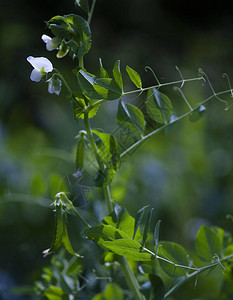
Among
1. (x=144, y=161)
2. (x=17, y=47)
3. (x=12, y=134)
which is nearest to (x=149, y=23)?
(x=17, y=47)

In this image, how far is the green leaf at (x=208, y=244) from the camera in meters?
0.48

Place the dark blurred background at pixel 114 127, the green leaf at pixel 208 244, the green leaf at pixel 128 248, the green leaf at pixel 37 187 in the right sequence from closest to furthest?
the green leaf at pixel 128 248 < the green leaf at pixel 208 244 < the green leaf at pixel 37 187 < the dark blurred background at pixel 114 127

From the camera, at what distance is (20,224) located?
0.96 meters

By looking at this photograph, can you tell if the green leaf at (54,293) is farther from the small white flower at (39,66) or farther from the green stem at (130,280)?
the small white flower at (39,66)

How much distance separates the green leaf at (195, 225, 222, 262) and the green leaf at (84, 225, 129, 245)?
12 centimetres

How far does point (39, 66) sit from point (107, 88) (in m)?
0.06

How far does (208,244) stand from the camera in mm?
478

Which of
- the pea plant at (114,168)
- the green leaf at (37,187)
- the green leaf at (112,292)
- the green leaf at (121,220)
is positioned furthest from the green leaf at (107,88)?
the green leaf at (37,187)

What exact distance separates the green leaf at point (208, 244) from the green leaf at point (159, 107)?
5.0 inches

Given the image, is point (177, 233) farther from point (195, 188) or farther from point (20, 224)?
point (20, 224)

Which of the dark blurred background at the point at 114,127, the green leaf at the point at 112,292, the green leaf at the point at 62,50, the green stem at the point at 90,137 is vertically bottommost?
the dark blurred background at the point at 114,127

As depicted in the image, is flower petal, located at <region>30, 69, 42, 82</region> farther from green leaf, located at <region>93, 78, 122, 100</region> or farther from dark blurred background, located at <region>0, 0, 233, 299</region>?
dark blurred background, located at <region>0, 0, 233, 299</region>

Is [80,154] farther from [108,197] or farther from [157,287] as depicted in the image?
[157,287]

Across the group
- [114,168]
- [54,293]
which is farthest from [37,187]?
[114,168]
